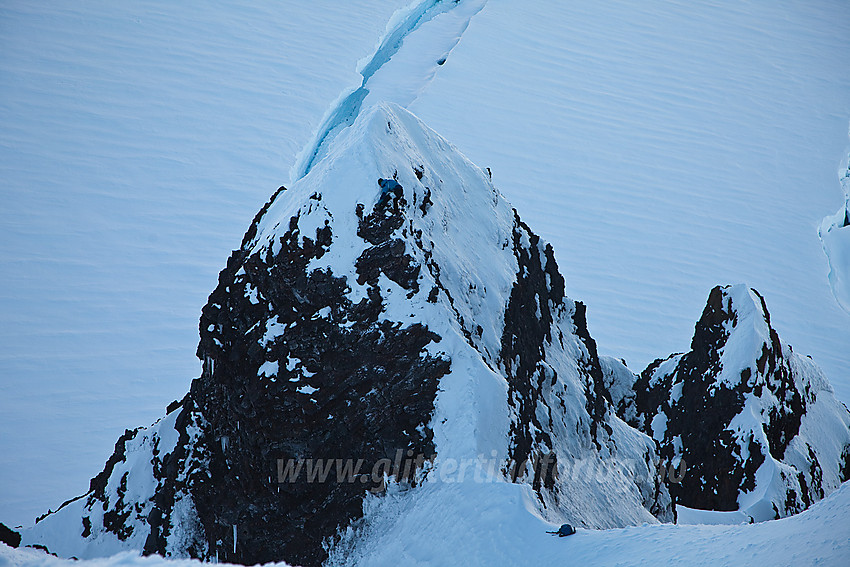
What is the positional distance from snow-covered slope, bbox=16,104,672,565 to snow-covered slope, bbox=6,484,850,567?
225 millimetres

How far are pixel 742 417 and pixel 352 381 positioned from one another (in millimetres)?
9098

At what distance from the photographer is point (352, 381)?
729 cm

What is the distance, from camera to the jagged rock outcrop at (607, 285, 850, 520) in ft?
40.9

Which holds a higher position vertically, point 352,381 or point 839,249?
point 839,249

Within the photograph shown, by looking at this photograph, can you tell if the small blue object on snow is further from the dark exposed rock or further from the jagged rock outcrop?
the jagged rock outcrop

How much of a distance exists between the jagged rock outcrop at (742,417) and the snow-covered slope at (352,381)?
5333mm

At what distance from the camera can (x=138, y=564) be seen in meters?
4.27

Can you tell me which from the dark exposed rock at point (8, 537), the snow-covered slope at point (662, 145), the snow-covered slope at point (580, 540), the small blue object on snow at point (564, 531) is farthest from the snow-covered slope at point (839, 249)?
the dark exposed rock at point (8, 537)

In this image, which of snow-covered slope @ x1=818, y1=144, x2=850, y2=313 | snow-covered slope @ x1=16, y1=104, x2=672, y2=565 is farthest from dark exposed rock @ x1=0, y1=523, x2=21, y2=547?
snow-covered slope @ x1=818, y1=144, x2=850, y2=313

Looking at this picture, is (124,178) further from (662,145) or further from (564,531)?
(662,145)

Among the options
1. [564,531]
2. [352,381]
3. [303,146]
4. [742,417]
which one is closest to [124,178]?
[303,146]

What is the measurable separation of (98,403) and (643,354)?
14.1m

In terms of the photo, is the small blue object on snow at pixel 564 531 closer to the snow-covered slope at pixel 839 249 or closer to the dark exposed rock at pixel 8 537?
the dark exposed rock at pixel 8 537

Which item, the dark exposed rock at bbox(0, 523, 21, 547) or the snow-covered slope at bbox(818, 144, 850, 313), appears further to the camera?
the snow-covered slope at bbox(818, 144, 850, 313)
